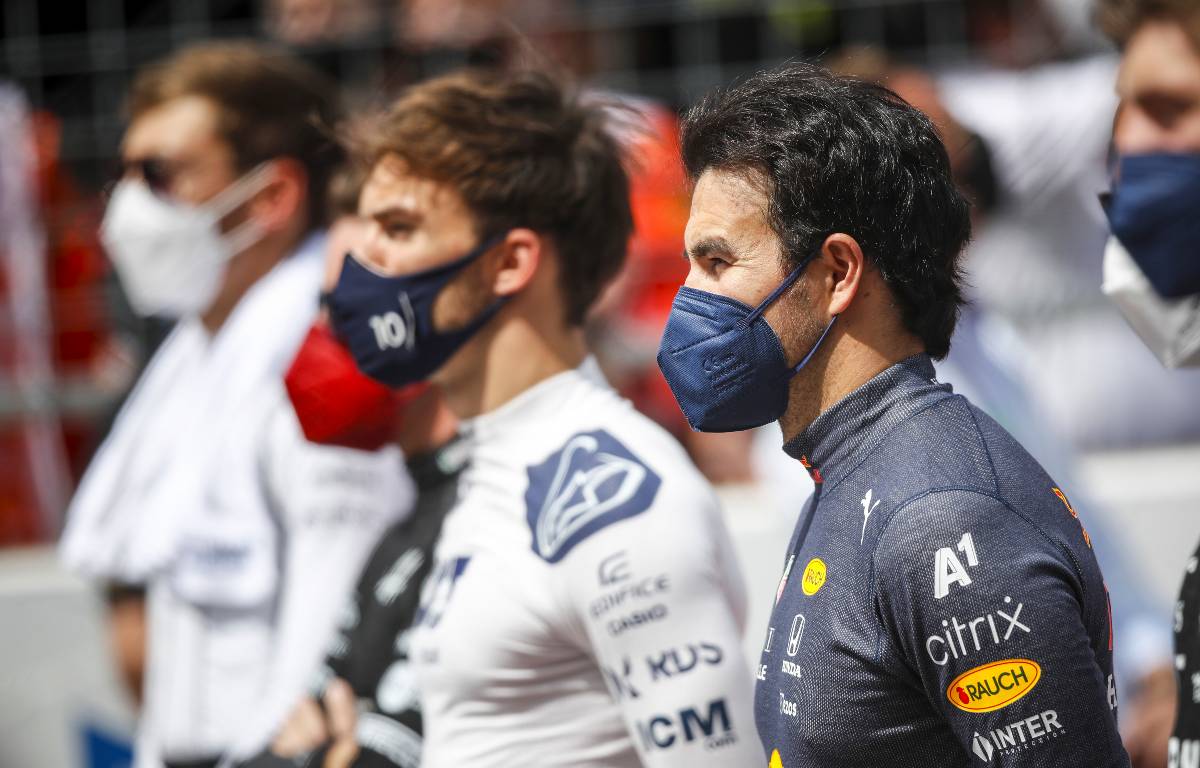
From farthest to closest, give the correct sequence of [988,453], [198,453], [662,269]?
1. [662,269]
2. [198,453]
3. [988,453]

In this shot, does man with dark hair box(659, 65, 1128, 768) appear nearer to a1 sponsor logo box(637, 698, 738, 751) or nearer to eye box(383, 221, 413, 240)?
a1 sponsor logo box(637, 698, 738, 751)

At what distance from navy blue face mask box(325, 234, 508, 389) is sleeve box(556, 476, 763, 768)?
1.97 feet

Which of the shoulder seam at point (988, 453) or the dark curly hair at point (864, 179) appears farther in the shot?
the dark curly hair at point (864, 179)

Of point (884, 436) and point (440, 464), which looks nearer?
point (884, 436)

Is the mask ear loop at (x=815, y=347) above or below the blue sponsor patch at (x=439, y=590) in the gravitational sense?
above

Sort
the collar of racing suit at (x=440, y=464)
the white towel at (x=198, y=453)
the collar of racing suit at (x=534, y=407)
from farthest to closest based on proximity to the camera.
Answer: the white towel at (x=198, y=453) < the collar of racing suit at (x=440, y=464) < the collar of racing suit at (x=534, y=407)

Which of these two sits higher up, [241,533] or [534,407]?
[534,407]

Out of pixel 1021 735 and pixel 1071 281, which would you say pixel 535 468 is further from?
pixel 1071 281

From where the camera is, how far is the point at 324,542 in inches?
135

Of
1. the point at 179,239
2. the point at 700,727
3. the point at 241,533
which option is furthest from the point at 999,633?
the point at 179,239

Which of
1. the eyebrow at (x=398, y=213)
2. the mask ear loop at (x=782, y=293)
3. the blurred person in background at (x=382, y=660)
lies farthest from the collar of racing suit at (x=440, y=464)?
the mask ear loop at (x=782, y=293)

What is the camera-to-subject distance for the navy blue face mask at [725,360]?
187cm

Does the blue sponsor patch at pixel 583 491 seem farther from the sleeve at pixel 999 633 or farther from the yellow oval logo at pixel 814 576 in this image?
the sleeve at pixel 999 633

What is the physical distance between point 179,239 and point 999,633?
10.8 ft
